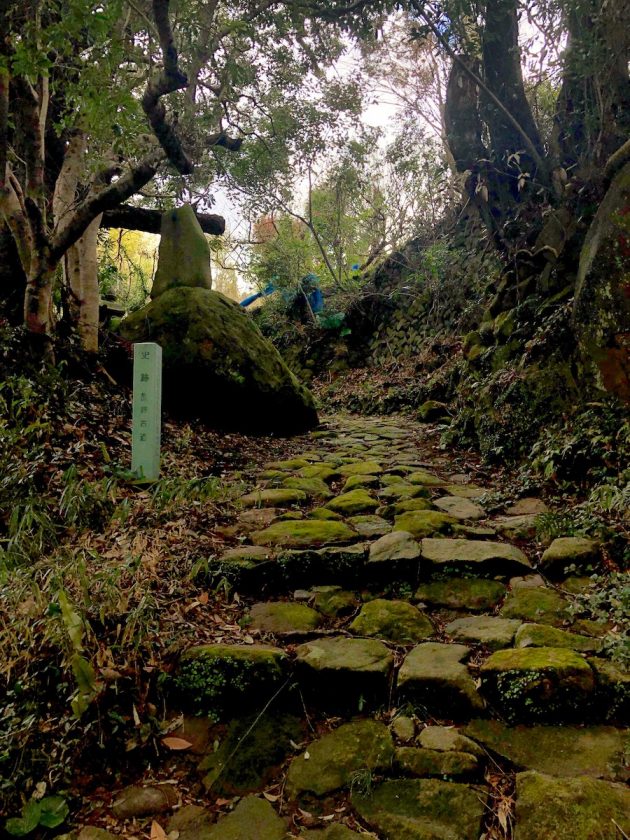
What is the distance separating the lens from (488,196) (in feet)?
25.0

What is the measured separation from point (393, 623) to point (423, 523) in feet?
3.88

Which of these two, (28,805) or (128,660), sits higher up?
(128,660)

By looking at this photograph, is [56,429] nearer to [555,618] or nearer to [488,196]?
[555,618]

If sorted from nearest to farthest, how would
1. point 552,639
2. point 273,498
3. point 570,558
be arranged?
point 552,639 → point 570,558 → point 273,498

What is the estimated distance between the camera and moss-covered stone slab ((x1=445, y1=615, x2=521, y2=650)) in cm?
242

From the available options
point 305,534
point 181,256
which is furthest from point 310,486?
point 181,256

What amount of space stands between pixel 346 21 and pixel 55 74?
3.34m

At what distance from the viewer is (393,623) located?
2.65m

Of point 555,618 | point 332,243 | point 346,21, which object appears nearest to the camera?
point 555,618

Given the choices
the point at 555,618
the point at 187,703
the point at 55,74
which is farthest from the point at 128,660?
the point at 55,74

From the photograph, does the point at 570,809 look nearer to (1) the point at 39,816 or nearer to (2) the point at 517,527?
(1) the point at 39,816

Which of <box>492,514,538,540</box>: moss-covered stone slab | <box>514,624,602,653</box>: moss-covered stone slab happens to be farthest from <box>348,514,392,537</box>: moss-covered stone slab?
<box>514,624,602,653</box>: moss-covered stone slab

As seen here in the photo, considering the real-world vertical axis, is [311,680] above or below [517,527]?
below

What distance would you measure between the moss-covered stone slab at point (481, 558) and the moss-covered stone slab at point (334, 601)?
0.51 m
